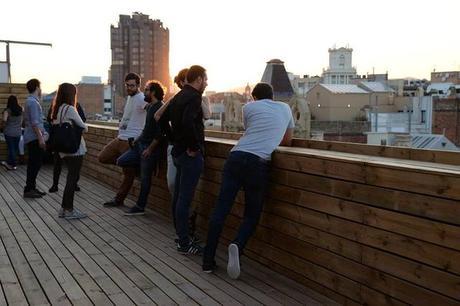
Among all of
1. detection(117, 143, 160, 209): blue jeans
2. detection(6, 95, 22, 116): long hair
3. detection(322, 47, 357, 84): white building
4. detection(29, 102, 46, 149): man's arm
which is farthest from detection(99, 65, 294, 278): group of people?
detection(322, 47, 357, 84): white building

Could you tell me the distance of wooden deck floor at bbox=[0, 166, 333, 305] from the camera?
12.8ft

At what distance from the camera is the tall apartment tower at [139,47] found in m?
55.0

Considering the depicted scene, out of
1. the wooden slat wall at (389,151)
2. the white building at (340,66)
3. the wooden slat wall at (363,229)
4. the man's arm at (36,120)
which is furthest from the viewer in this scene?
the white building at (340,66)

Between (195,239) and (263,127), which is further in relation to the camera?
(195,239)

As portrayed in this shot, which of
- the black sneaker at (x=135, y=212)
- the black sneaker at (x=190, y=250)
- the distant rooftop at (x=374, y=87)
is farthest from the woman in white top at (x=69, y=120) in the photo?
the distant rooftop at (x=374, y=87)

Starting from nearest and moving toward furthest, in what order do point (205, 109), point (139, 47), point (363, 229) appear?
point (363, 229)
point (205, 109)
point (139, 47)

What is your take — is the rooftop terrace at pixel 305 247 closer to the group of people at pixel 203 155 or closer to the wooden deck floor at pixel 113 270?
the wooden deck floor at pixel 113 270

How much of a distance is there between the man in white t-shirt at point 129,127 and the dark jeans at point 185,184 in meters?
2.17

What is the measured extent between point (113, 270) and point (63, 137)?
2377 mm

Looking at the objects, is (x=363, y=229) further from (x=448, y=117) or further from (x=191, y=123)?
(x=448, y=117)

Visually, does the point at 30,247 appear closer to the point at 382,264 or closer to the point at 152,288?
the point at 152,288

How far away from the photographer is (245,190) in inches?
173

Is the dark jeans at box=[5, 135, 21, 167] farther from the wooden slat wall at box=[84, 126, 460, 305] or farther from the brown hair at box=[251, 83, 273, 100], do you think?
the brown hair at box=[251, 83, 273, 100]

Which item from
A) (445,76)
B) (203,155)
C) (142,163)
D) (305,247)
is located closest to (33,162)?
(142,163)
